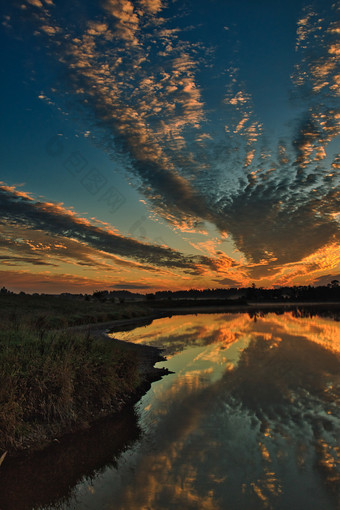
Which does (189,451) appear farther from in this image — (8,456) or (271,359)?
(271,359)

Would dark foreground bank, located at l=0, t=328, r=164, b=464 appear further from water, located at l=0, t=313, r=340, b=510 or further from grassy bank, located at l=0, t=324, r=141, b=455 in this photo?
water, located at l=0, t=313, r=340, b=510

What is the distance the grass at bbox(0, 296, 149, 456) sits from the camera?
10.1 meters

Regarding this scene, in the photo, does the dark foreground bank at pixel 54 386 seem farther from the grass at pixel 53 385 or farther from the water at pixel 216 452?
the water at pixel 216 452

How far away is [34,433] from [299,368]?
17737mm

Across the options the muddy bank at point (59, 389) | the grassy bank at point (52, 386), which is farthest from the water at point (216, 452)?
the grassy bank at point (52, 386)

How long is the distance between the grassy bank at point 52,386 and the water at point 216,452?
103cm

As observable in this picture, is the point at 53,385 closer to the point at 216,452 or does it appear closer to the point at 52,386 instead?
the point at 52,386

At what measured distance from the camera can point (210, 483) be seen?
8578mm

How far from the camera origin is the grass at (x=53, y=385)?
10109 millimetres

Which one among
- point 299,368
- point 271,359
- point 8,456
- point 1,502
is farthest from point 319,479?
point 271,359

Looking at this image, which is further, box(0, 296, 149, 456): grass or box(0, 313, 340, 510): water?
box(0, 296, 149, 456): grass

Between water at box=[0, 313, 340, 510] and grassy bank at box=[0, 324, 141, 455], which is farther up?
grassy bank at box=[0, 324, 141, 455]

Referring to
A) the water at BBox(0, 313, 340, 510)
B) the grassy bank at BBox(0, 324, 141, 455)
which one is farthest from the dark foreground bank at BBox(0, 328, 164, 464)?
the water at BBox(0, 313, 340, 510)

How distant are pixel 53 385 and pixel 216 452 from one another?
18.7 ft
